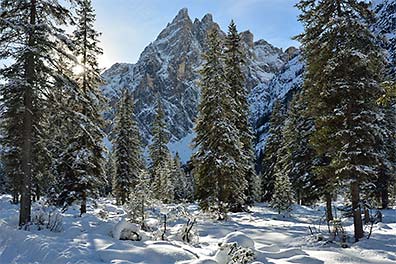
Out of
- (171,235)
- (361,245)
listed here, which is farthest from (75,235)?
(361,245)

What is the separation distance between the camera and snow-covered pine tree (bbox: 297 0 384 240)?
12164mm

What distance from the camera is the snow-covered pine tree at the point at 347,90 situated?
12.2 metres

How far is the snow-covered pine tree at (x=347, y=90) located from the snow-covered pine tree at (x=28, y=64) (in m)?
9.70

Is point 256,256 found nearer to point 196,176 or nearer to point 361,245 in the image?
point 361,245

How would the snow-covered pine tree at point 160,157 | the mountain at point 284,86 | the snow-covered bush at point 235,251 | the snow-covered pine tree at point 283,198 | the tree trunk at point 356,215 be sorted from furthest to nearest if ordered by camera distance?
the mountain at point 284,86, the snow-covered pine tree at point 160,157, the snow-covered pine tree at point 283,198, the tree trunk at point 356,215, the snow-covered bush at point 235,251

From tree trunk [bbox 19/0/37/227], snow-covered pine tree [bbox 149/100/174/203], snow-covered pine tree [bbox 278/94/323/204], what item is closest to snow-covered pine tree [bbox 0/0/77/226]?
tree trunk [bbox 19/0/37/227]

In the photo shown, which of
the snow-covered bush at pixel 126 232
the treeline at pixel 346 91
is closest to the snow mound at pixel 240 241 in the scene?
the snow-covered bush at pixel 126 232

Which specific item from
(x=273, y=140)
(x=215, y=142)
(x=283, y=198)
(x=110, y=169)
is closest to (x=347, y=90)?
(x=215, y=142)

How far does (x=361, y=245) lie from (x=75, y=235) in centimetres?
885

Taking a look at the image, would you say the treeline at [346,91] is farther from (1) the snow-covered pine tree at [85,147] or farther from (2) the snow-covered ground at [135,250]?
(1) the snow-covered pine tree at [85,147]

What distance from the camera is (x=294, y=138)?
94.0 ft

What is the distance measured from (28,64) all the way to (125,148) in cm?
2320

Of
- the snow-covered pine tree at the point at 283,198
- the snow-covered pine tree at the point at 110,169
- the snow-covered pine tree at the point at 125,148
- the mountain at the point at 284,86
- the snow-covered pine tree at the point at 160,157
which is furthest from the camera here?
→ the mountain at the point at 284,86

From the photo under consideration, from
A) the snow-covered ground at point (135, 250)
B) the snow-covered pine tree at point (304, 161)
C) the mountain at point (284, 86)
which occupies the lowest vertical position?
the snow-covered ground at point (135, 250)
